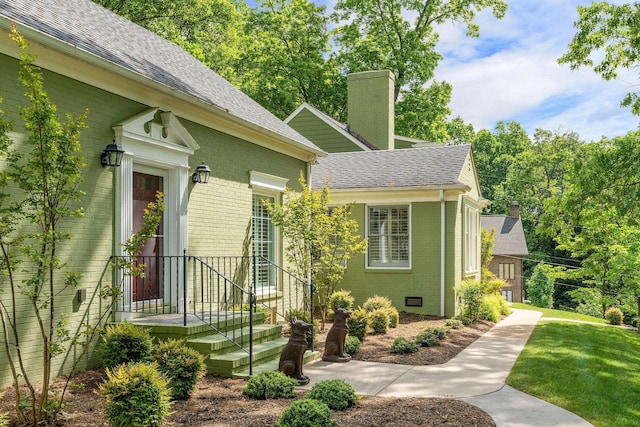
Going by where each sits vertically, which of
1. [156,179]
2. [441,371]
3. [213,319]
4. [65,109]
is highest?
[65,109]

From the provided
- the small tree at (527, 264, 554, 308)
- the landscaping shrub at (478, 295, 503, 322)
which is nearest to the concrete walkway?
the landscaping shrub at (478, 295, 503, 322)

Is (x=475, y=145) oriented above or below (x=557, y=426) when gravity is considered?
above

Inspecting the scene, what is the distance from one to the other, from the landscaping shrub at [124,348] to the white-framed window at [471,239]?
38.5ft

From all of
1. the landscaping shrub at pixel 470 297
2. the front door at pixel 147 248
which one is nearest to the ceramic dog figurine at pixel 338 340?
the front door at pixel 147 248

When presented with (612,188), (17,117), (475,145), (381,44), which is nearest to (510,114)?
(475,145)

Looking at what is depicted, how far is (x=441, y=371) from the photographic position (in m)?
8.28

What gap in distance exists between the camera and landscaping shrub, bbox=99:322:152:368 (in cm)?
629

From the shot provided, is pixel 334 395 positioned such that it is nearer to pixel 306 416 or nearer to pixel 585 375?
pixel 306 416

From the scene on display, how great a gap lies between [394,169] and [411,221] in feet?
6.12

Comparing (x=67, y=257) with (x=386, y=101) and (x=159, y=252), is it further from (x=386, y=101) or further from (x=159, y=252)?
(x=386, y=101)

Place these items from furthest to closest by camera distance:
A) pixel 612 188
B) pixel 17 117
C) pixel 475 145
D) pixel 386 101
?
pixel 475 145
pixel 386 101
pixel 612 188
pixel 17 117

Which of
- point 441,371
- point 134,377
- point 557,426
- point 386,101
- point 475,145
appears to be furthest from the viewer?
point 475,145

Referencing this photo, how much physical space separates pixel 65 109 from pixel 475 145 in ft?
155

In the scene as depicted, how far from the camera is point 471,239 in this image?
57.6 ft
